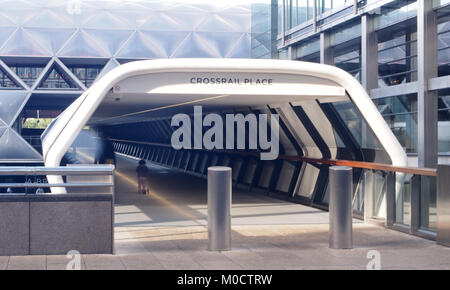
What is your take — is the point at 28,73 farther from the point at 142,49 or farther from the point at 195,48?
the point at 195,48

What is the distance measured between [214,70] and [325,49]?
18689mm

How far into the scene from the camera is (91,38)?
58.5 meters

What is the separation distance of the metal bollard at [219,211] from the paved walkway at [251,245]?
17 cm

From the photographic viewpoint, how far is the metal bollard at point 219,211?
9.02 metres

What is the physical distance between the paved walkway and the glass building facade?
910 centimetres

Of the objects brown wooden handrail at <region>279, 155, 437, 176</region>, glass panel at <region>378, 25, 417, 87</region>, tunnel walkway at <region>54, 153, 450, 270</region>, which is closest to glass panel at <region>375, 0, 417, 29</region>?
glass panel at <region>378, 25, 417, 87</region>

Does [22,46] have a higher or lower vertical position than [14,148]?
higher

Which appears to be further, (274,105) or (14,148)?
(14,148)

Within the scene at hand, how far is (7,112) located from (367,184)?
161 feet

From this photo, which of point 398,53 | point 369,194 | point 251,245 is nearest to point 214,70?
point 369,194

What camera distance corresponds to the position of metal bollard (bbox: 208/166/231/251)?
902cm

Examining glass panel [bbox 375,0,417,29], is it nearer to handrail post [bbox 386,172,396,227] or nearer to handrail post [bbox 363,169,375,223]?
handrail post [bbox 363,169,375,223]

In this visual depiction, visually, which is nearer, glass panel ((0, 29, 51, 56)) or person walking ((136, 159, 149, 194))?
person walking ((136, 159, 149, 194))

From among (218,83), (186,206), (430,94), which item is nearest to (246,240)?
(218,83)
